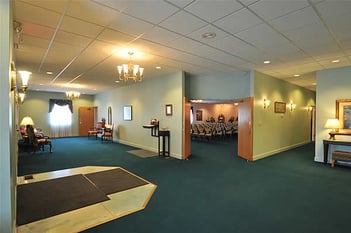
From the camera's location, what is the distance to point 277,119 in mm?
6953

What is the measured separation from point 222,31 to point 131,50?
195 centimetres

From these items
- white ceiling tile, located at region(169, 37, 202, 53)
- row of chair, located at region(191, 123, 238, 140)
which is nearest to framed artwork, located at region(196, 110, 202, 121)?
row of chair, located at region(191, 123, 238, 140)

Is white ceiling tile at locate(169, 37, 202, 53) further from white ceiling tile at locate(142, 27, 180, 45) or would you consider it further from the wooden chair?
the wooden chair

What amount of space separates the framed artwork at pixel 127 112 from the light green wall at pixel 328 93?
7.14 meters

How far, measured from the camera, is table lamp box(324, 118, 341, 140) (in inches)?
204

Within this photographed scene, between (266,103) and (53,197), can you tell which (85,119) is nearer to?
(53,197)

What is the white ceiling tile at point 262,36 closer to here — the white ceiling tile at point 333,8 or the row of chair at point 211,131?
the white ceiling tile at point 333,8

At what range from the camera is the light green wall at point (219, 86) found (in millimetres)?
6109

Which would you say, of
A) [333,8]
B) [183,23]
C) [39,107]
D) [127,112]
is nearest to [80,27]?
[183,23]

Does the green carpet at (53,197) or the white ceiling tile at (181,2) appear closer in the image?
the white ceiling tile at (181,2)

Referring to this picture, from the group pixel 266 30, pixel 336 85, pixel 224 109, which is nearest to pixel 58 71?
pixel 266 30

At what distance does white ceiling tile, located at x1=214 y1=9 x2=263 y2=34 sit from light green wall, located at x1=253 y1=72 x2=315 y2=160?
319 cm

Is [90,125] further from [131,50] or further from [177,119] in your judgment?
[131,50]

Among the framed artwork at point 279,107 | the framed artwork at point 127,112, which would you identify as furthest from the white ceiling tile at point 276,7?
the framed artwork at point 127,112
